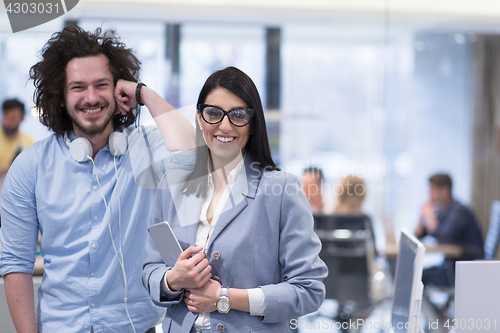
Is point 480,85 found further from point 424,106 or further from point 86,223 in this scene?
point 86,223

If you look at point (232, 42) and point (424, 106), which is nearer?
point (232, 42)

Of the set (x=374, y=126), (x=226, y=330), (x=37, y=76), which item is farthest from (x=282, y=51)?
(x=226, y=330)

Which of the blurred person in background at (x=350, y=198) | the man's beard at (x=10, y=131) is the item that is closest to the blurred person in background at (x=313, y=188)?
the blurred person in background at (x=350, y=198)

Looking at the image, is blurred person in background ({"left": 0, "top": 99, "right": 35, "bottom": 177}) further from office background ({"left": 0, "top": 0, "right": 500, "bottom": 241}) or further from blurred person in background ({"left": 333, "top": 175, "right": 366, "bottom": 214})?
blurred person in background ({"left": 333, "top": 175, "right": 366, "bottom": 214})

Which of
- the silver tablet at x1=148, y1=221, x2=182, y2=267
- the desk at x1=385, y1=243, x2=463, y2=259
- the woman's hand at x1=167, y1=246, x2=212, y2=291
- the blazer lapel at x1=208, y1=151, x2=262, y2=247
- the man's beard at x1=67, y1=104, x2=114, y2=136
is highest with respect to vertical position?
the man's beard at x1=67, y1=104, x2=114, y2=136

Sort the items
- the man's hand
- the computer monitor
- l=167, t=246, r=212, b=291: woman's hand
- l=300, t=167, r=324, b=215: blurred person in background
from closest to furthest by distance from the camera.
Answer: l=167, t=246, r=212, b=291: woman's hand → the computer monitor → the man's hand → l=300, t=167, r=324, b=215: blurred person in background

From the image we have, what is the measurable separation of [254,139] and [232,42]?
3412 mm

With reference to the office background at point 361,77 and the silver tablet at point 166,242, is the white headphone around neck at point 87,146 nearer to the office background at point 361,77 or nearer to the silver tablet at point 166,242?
the silver tablet at point 166,242

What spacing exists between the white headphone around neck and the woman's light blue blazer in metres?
0.40

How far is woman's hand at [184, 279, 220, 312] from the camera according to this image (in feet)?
3.95

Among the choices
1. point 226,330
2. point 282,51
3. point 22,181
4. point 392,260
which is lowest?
point 392,260

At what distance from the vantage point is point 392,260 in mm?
3934

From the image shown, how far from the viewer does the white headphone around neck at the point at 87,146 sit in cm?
149

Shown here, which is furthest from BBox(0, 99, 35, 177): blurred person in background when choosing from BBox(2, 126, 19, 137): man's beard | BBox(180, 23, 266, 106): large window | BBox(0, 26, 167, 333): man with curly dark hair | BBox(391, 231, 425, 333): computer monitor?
BBox(391, 231, 425, 333): computer monitor
